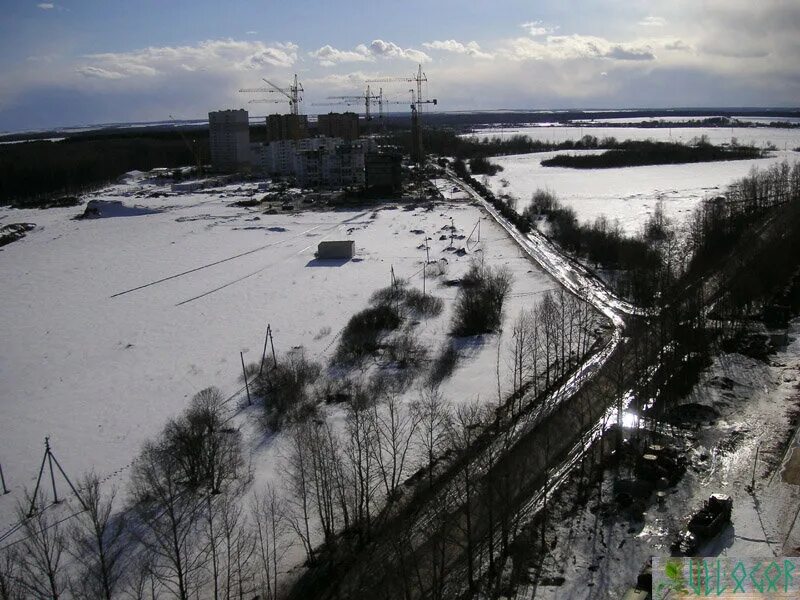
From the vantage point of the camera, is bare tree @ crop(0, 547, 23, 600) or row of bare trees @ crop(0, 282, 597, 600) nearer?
bare tree @ crop(0, 547, 23, 600)

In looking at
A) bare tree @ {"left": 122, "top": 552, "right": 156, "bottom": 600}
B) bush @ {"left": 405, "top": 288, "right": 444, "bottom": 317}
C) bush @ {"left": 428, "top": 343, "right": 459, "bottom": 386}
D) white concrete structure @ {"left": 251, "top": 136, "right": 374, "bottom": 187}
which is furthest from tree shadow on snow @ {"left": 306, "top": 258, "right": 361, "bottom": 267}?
white concrete structure @ {"left": 251, "top": 136, "right": 374, "bottom": 187}

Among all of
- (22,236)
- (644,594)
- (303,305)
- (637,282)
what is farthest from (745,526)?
(22,236)

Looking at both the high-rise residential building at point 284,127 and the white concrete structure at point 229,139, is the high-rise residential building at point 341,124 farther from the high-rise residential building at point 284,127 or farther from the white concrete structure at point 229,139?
the white concrete structure at point 229,139

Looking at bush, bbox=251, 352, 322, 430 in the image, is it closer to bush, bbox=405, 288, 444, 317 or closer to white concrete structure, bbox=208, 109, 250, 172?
bush, bbox=405, 288, 444, 317

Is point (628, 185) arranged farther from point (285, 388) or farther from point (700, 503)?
point (700, 503)

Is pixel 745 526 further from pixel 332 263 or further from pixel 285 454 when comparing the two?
pixel 332 263

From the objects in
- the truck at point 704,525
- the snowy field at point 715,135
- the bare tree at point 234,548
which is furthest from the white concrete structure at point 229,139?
the truck at point 704,525
